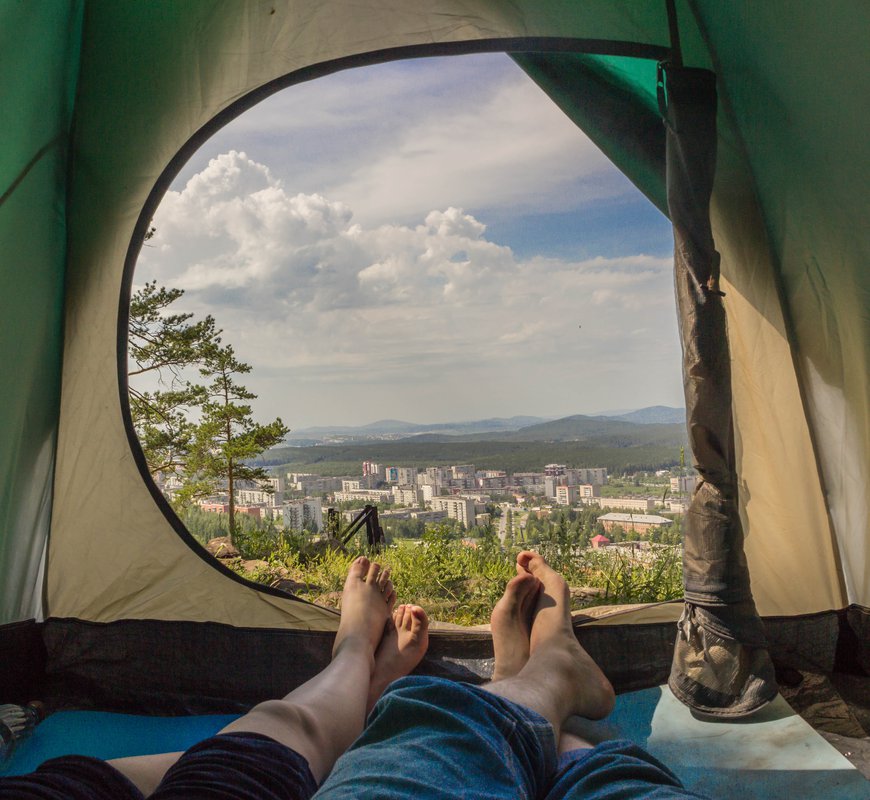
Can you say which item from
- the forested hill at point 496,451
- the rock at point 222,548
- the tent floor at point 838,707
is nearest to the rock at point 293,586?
the rock at point 222,548

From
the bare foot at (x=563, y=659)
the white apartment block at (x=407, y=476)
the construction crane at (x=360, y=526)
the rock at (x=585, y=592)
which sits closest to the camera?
the bare foot at (x=563, y=659)

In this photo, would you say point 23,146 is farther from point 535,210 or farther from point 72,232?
point 535,210

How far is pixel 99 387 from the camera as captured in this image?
1633 mm

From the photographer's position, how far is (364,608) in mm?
1603

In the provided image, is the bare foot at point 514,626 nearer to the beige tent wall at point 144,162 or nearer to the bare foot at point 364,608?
the bare foot at point 364,608

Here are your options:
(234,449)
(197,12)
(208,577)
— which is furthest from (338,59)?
(234,449)

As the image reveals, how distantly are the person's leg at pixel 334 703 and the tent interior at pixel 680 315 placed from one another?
106 millimetres

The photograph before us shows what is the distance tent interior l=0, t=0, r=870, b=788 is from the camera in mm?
1329

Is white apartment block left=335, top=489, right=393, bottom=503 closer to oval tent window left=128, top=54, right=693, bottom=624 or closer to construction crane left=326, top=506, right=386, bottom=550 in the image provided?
oval tent window left=128, top=54, right=693, bottom=624

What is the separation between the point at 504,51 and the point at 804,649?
1.38m

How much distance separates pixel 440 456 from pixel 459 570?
125 cm

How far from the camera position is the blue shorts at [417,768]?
24.2 inches

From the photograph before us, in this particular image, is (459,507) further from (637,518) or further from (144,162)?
(144,162)

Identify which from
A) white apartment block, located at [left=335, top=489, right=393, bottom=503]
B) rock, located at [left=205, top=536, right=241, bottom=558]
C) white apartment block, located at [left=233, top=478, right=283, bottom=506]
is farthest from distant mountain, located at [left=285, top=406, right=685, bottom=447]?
rock, located at [left=205, top=536, right=241, bottom=558]
